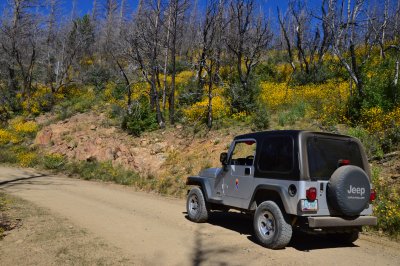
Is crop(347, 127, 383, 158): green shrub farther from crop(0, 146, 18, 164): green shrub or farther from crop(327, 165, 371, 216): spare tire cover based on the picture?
crop(0, 146, 18, 164): green shrub

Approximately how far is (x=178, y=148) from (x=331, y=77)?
13013mm

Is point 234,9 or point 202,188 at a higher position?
point 234,9

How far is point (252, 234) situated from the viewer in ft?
27.8

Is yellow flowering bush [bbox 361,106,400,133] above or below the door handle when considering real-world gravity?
above

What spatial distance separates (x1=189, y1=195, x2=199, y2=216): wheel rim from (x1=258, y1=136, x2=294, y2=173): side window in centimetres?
249

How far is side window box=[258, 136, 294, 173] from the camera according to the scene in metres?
7.09

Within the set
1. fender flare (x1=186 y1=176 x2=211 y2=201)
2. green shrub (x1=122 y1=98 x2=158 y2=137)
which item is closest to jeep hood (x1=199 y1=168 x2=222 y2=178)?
fender flare (x1=186 y1=176 x2=211 y2=201)

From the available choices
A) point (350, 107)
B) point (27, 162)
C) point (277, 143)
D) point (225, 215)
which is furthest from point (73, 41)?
point (277, 143)

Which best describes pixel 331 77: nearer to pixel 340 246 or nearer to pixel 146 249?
pixel 340 246

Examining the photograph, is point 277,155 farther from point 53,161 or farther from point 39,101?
point 39,101

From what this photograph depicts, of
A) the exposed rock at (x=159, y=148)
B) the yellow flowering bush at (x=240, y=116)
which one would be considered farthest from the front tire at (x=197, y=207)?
the yellow flowering bush at (x=240, y=116)

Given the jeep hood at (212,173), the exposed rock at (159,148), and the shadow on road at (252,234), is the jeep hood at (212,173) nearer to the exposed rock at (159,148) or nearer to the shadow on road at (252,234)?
the shadow on road at (252,234)

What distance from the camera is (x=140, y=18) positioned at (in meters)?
25.7

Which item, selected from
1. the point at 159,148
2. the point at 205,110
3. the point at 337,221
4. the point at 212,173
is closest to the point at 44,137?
the point at 159,148
